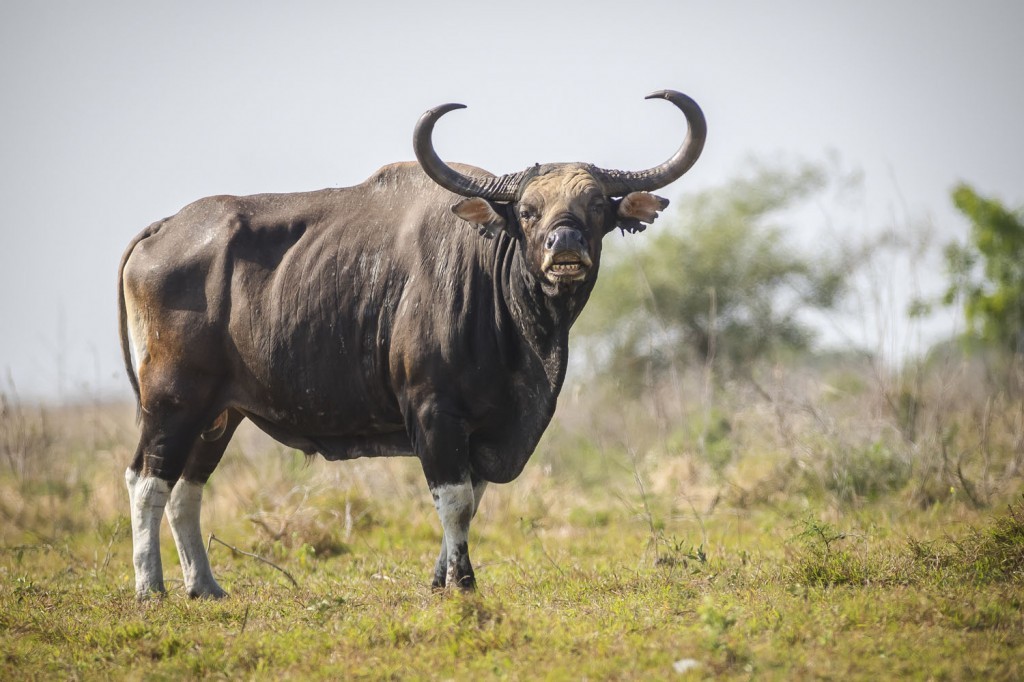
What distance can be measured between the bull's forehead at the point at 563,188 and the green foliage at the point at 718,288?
16.4 meters

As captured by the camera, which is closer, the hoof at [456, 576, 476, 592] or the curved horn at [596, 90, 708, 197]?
the hoof at [456, 576, 476, 592]

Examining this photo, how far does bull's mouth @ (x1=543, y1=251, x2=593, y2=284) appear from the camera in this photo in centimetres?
659

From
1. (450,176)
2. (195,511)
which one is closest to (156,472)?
(195,511)

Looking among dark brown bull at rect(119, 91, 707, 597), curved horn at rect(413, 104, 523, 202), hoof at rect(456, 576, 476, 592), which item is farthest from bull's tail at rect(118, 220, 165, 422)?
hoof at rect(456, 576, 476, 592)

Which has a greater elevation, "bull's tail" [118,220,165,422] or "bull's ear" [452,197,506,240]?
"bull's ear" [452,197,506,240]

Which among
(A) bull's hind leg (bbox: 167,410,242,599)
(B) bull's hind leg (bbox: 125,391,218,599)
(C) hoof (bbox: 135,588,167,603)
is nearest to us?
(C) hoof (bbox: 135,588,167,603)

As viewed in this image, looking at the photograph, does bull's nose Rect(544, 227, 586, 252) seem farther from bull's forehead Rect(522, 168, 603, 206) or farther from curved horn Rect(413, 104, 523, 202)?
curved horn Rect(413, 104, 523, 202)

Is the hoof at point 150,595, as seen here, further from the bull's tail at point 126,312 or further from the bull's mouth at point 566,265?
the bull's mouth at point 566,265

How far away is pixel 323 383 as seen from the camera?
25.2ft

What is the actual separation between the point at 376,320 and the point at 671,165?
2448 millimetres

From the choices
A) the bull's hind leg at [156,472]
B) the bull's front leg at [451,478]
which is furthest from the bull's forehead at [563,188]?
the bull's hind leg at [156,472]

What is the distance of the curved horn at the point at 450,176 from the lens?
287 inches

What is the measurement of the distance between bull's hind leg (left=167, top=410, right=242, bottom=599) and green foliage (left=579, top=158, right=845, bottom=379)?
51.4ft

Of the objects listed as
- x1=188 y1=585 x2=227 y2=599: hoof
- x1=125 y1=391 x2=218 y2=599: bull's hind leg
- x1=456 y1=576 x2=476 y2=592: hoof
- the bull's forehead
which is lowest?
x1=188 y1=585 x2=227 y2=599: hoof
